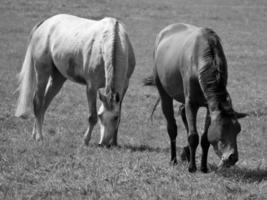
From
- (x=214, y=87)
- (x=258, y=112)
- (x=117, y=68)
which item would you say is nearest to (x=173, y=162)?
(x=214, y=87)

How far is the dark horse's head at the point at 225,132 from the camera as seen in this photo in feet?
23.5

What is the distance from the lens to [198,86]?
7.72 metres

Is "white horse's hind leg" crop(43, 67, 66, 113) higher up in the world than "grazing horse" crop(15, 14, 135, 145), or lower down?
lower down

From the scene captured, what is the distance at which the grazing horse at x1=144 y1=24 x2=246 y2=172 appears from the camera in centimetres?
721

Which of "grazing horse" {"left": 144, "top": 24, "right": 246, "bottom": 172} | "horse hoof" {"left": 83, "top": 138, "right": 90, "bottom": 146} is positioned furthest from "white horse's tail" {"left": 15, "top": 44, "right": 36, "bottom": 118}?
"grazing horse" {"left": 144, "top": 24, "right": 246, "bottom": 172}

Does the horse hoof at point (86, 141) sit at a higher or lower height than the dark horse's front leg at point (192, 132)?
lower

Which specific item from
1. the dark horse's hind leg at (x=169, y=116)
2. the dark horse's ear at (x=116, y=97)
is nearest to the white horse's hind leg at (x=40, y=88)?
the dark horse's ear at (x=116, y=97)

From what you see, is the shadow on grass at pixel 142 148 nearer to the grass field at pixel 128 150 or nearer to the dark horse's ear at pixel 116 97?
the grass field at pixel 128 150

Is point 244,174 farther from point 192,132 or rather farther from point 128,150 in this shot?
point 128,150

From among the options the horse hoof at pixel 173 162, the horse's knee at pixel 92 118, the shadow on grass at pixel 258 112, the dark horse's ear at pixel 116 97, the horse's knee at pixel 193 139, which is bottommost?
the shadow on grass at pixel 258 112

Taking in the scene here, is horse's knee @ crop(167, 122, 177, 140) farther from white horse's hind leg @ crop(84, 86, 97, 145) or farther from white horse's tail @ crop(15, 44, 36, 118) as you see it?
white horse's tail @ crop(15, 44, 36, 118)

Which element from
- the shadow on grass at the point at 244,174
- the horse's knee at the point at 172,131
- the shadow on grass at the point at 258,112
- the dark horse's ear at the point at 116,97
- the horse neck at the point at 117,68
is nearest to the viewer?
the shadow on grass at the point at 244,174

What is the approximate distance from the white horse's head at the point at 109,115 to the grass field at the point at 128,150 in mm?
234

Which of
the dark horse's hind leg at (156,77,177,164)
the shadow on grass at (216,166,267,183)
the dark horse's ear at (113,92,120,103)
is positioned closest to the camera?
the shadow on grass at (216,166,267,183)
